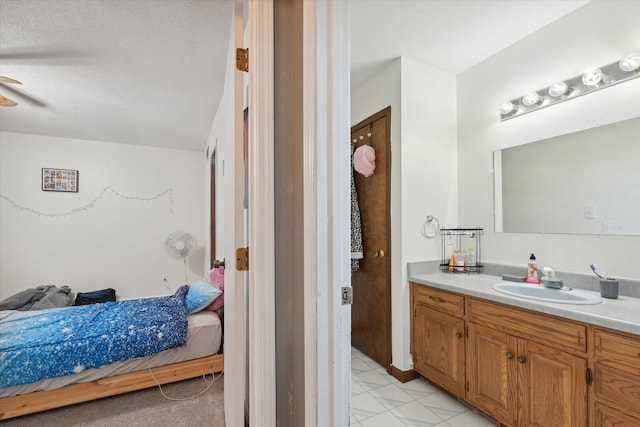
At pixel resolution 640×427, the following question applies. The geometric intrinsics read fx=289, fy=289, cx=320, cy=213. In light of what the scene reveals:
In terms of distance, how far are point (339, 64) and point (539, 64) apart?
6.15ft

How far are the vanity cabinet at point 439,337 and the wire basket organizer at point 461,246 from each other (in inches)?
14.6

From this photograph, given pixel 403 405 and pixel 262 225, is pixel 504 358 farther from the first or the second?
pixel 262 225

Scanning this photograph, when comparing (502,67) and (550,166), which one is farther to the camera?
(502,67)

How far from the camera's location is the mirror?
159 centimetres

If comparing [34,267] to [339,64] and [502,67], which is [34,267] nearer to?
[339,64]

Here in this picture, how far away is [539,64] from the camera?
1.97 meters

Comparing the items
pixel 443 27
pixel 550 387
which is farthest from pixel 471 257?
pixel 443 27

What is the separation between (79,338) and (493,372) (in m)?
2.65

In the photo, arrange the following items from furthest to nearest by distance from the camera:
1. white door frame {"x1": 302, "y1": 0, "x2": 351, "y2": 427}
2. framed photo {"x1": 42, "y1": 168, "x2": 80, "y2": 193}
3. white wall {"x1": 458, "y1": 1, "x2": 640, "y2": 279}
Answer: framed photo {"x1": 42, "y1": 168, "x2": 80, "y2": 193}
white wall {"x1": 458, "y1": 1, "x2": 640, "y2": 279}
white door frame {"x1": 302, "y1": 0, "x2": 351, "y2": 427}

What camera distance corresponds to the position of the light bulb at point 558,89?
1820 mm

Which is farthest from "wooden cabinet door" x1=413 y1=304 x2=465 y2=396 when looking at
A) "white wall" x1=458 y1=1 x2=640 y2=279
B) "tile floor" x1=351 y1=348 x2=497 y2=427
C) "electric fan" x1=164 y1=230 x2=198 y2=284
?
"electric fan" x1=164 y1=230 x2=198 y2=284

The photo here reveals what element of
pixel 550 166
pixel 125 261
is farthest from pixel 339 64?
pixel 125 261

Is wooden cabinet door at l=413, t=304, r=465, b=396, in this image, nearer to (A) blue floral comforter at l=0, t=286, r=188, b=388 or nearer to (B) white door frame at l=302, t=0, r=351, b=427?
(B) white door frame at l=302, t=0, r=351, b=427

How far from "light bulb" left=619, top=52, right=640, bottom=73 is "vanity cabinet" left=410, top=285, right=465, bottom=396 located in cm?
155
